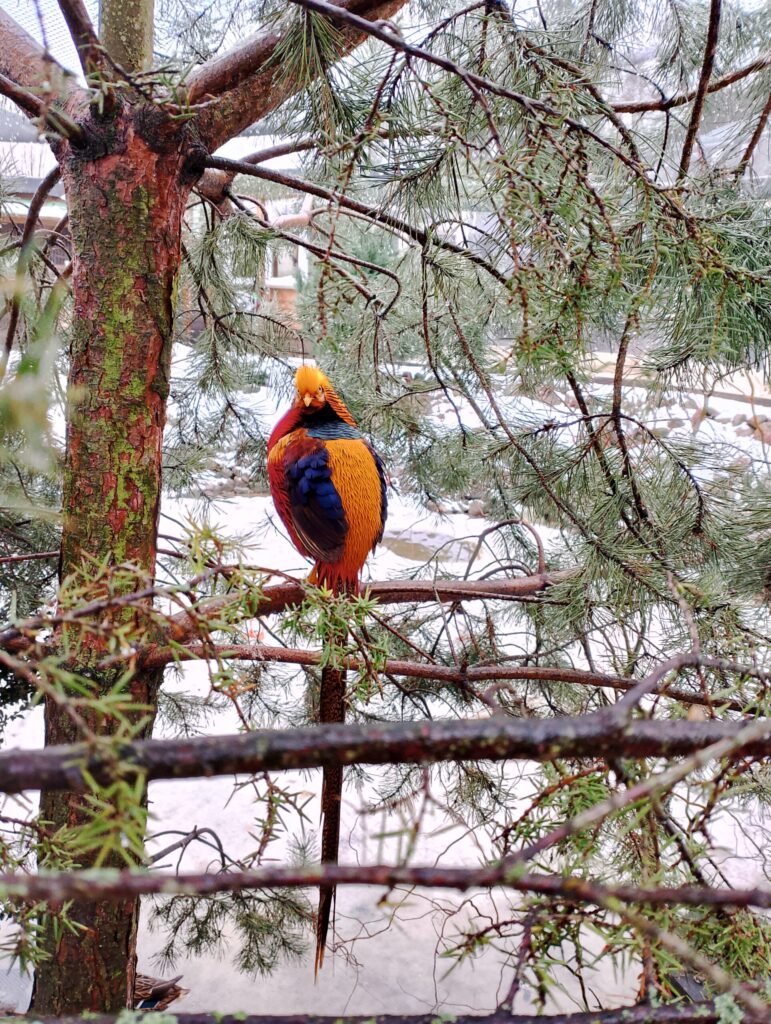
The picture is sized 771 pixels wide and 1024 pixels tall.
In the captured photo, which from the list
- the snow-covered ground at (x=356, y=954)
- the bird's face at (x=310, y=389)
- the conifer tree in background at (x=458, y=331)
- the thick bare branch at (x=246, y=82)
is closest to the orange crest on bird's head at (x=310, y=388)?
the bird's face at (x=310, y=389)

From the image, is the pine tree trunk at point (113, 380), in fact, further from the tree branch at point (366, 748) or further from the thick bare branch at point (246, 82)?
the tree branch at point (366, 748)

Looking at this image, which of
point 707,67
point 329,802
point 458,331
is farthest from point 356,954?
point 707,67

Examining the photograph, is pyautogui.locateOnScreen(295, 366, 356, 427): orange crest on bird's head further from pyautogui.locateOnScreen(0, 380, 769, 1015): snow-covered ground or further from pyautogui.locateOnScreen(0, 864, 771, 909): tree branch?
pyautogui.locateOnScreen(0, 864, 771, 909): tree branch

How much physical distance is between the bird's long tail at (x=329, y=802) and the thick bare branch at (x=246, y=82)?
0.56 metres

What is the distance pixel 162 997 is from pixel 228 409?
42.2 inches

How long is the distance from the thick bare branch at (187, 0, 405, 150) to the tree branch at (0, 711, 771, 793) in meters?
0.59

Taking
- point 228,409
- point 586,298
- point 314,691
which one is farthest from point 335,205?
point 314,691

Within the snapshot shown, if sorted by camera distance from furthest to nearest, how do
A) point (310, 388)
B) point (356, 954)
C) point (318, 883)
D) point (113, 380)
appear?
point (356, 954), point (310, 388), point (113, 380), point (318, 883)

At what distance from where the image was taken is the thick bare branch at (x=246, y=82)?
26.1 inches

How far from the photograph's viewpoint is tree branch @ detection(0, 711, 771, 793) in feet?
0.65

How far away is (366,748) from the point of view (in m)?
0.22

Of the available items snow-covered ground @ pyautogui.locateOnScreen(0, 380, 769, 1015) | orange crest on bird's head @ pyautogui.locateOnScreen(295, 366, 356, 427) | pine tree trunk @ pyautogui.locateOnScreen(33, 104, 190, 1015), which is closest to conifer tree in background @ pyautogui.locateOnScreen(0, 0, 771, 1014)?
pine tree trunk @ pyautogui.locateOnScreen(33, 104, 190, 1015)

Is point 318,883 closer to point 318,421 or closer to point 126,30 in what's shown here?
point 318,421

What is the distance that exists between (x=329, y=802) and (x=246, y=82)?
0.71m
